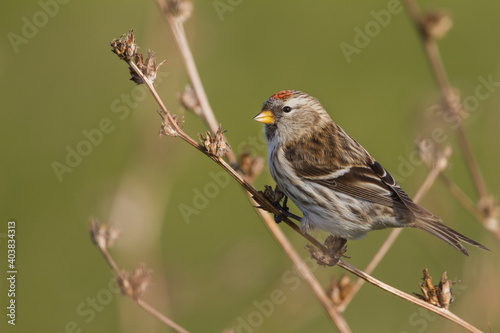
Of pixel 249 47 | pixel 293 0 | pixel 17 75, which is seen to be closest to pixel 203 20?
pixel 17 75

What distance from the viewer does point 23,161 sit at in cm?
839

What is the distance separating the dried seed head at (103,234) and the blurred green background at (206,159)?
690 millimetres

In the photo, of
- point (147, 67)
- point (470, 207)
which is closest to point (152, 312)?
point (147, 67)

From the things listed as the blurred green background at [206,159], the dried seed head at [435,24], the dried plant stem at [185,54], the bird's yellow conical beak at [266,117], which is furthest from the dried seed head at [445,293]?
the bird's yellow conical beak at [266,117]

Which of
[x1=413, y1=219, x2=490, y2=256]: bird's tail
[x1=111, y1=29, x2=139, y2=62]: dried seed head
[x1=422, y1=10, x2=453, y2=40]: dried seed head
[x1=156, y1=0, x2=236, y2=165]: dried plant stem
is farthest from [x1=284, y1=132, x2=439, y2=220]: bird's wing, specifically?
[x1=111, y1=29, x2=139, y2=62]: dried seed head

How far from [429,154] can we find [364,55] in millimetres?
7382

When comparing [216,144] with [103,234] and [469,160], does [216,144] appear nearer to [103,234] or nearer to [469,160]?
[103,234]

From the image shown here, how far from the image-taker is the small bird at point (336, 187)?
3.86 meters

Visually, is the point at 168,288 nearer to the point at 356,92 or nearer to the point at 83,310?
the point at 83,310

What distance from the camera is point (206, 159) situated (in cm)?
917

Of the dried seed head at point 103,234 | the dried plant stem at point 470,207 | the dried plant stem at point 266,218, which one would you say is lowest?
the dried seed head at point 103,234

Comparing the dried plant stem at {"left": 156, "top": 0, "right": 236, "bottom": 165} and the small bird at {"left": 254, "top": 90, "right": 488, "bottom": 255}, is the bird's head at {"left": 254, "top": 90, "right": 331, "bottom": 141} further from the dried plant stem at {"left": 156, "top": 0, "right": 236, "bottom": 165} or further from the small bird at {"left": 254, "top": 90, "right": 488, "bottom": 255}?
the dried plant stem at {"left": 156, "top": 0, "right": 236, "bottom": 165}

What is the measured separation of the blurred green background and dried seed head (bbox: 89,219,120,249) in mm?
690

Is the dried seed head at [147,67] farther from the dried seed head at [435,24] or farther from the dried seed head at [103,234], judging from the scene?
the dried seed head at [435,24]
